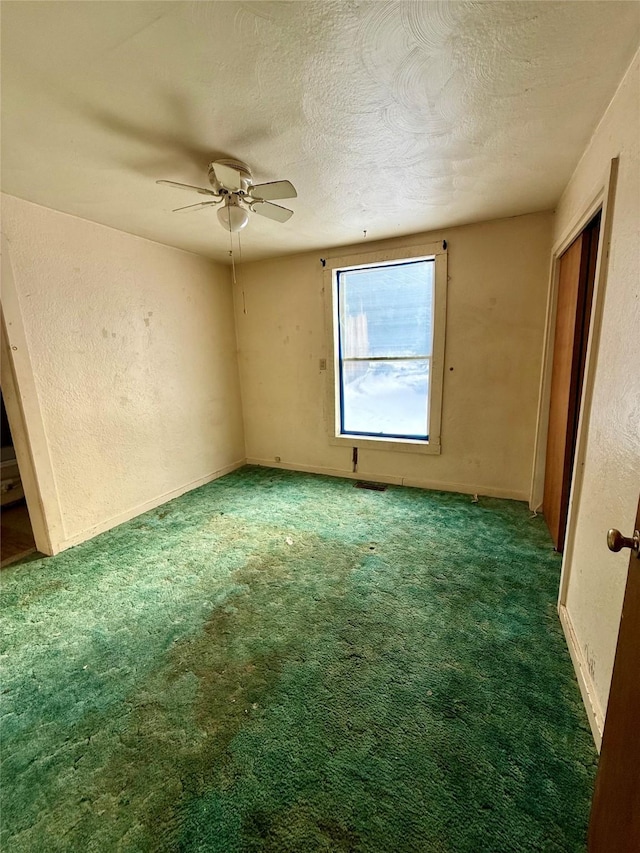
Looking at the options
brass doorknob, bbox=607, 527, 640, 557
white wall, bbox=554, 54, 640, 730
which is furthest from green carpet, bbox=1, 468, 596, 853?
brass doorknob, bbox=607, 527, 640, 557

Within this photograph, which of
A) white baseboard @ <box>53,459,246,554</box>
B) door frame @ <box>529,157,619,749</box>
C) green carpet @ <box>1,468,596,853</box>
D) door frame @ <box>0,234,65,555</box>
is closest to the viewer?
green carpet @ <box>1,468,596,853</box>

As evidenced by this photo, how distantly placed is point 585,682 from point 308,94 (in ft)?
8.32

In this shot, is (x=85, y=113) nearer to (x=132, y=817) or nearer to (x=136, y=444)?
(x=136, y=444)

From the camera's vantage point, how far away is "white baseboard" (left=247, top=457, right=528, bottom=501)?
316 cm

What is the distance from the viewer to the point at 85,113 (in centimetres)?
146

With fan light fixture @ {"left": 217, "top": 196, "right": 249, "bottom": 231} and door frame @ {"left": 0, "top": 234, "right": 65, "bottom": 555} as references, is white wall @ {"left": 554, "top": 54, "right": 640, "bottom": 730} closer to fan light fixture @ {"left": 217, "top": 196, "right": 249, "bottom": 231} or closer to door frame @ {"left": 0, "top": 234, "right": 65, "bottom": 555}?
fan light fixture @ {"left": 217, "top": 196, "right": 249, "bottom": 231}

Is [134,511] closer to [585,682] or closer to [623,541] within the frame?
[585,682]

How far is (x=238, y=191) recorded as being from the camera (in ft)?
6.04

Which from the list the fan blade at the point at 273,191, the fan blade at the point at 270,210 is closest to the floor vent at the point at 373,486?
the fan blade at the point at 270,210

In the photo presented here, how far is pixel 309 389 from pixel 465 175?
2.30 meters

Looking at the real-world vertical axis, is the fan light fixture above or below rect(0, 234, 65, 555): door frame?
above

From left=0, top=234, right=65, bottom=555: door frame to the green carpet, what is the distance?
260mm

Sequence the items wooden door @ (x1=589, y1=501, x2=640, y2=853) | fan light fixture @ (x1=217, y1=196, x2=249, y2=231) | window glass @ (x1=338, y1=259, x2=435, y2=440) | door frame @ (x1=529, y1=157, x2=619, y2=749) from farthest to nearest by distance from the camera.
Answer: window glass @ (x1=338, y1=259, x2=435, y2=440)
fan light fixture @ (x1=217, y1=196, x2=249, y2=231)
door frame @ (x1=529, y1=157, x2=619, y2=749)
wooden door @ (x1=589, y1=501, x2=640, y2=853)

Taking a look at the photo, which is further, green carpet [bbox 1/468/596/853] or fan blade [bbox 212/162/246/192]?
fan blade [bbox 212/162/246/192]
